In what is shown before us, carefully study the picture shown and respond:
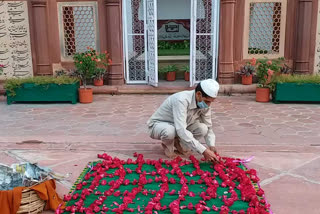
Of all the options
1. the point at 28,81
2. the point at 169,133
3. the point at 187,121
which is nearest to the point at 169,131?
the point at 169,133

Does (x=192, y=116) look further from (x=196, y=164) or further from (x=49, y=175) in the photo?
(x=49, y=175)

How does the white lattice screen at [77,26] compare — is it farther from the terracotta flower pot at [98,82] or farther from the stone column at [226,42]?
the stone column at [226,42]

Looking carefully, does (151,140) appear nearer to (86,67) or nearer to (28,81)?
(86,67)

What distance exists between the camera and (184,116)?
3781mm

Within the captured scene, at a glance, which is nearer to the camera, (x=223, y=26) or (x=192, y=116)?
(x=192, y=116)

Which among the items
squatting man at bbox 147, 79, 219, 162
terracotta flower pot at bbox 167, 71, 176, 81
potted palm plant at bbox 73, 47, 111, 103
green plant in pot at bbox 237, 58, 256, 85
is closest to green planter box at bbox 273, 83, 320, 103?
green plant in pot at bbox 237, 58, 256, 85

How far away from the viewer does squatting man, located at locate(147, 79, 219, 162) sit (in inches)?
143

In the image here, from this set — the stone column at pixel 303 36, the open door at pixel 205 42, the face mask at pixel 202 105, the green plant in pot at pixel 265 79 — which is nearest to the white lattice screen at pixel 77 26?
the open door at pixel 205 42

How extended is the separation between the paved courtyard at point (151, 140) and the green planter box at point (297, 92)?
0.18m

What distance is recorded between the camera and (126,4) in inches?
348

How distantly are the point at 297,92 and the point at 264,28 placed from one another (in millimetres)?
2188

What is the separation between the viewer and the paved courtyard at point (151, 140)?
366cm

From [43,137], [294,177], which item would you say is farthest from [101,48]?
[294,177]

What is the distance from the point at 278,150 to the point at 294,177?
34.2 inches
